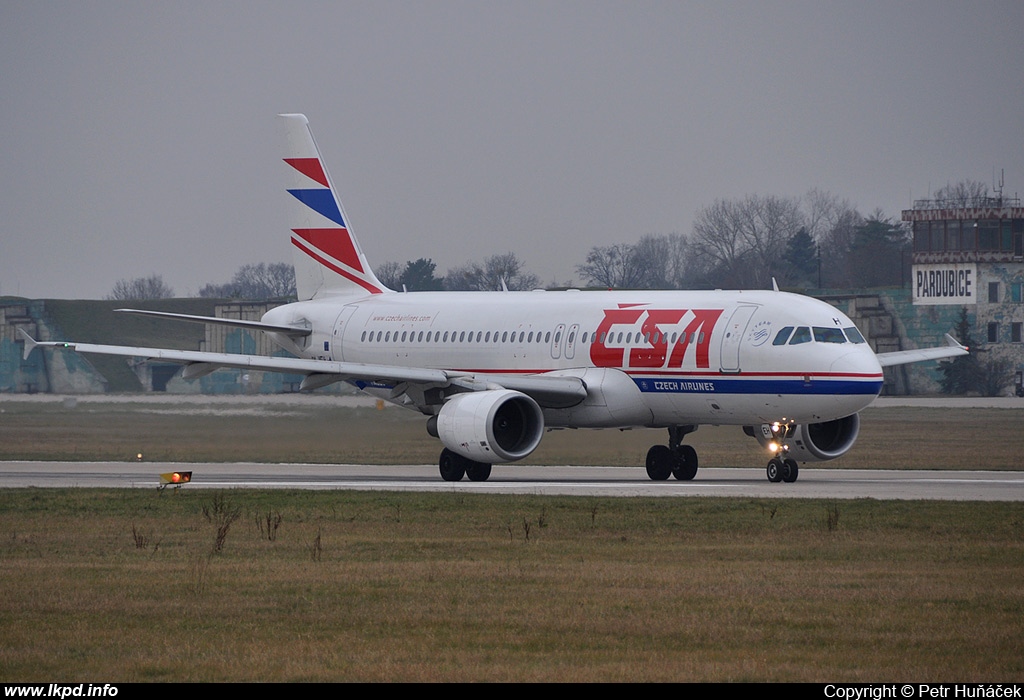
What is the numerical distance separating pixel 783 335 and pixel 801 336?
1.16 ft

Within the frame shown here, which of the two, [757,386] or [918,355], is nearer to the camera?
[757,386]

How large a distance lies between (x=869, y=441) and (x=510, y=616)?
116ft

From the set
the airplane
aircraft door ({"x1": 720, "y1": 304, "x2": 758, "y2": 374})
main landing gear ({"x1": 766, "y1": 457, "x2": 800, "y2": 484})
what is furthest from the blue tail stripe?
main landing gear ({"x1": 766, "y1": 457, "x2": 800, "y2": 484})

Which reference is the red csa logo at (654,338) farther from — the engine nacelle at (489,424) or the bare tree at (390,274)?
the bare tree at (390,274)

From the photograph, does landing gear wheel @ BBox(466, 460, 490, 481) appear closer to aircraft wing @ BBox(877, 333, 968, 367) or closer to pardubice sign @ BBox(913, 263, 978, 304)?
aircraft wing @ BBox(877, 333, 968, 367)

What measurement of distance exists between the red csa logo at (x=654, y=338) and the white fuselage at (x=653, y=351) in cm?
2

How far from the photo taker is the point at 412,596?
1594cm

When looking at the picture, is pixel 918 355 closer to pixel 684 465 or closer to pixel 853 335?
pixel 853 335

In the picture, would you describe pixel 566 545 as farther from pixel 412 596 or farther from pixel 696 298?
pixel 696 298

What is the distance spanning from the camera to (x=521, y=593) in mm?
16141

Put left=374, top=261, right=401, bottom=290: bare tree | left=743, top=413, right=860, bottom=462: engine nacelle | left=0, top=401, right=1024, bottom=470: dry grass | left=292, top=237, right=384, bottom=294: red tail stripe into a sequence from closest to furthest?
left=743, top=413, right=860, bottom=462: engine nacelle < left=0, top=401, right=1024, bottom=470: dry grass < left=292, top=237, right=384, bottom=294: red tail stripe < left=374, top=261, right=401, bottom=290: bare tree

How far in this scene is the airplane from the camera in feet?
100

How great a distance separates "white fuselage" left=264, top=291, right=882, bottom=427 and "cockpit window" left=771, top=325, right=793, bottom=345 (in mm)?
43

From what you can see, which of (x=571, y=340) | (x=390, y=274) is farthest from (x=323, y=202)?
(x=390, y=274)
